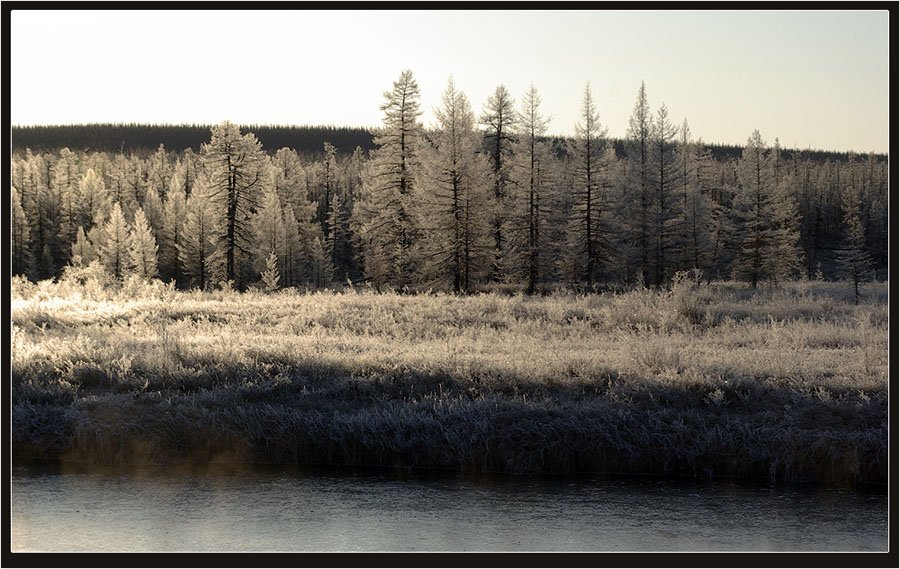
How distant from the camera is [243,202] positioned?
1959 inches

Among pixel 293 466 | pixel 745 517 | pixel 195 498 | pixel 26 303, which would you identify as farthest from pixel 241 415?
pixel 26 303

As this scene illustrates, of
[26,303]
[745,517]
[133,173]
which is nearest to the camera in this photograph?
[745,517]

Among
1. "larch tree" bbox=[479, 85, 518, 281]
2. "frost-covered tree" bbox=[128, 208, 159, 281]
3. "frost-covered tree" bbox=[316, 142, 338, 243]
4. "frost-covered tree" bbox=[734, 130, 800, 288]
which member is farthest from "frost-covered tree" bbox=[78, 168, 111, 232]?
"frost-covered tree" bbox=[734, 130, 800, 288]

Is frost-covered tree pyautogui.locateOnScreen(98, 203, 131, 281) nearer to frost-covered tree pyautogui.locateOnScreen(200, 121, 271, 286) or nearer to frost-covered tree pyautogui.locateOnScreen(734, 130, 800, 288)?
frost-covered tree pyautogui.locateOnScreen(200, 121, 271, 286)

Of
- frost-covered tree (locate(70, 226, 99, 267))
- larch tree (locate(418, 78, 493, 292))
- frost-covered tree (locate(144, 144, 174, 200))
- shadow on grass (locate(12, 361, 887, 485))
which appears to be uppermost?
frost-covered tree (locate(144, 144, 174, 200))

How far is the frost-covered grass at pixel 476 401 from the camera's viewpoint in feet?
42.3

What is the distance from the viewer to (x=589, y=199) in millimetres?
48156

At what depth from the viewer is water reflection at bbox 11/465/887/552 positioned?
980 centimetres

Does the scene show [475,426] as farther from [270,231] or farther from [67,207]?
[67,207]

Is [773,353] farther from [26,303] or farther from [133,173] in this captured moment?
[133,173]

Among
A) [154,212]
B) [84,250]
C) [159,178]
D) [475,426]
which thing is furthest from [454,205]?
[159,178]

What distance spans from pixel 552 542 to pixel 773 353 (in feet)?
26.8

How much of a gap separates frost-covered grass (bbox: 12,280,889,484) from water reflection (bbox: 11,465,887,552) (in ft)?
1.91

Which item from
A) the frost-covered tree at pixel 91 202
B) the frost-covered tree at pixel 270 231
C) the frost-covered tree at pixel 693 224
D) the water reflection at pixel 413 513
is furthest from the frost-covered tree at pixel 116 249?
the water reflection at pixel 413 513
